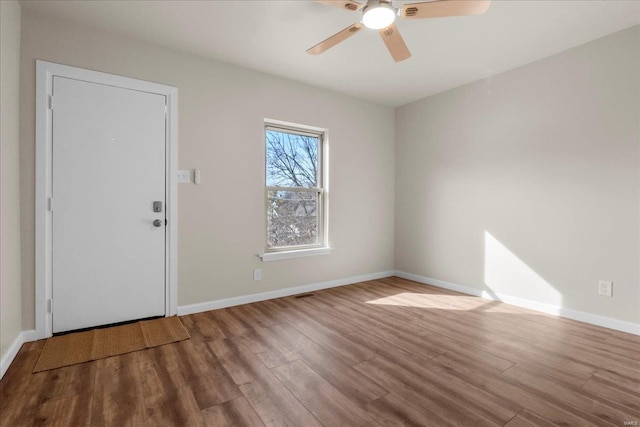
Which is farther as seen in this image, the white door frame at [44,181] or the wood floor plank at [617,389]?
the white door frame at [44,181]

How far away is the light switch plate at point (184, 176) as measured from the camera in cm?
303

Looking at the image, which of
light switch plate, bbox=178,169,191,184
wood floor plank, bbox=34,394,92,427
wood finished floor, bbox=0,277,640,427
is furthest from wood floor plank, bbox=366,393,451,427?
light switch plate, bbox=178,169,191,184

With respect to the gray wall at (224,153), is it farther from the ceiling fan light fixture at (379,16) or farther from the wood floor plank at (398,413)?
the wood floor plank at (398,413)

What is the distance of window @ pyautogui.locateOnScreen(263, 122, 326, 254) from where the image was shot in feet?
12.3

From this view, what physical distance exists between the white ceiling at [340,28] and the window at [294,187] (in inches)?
30.2

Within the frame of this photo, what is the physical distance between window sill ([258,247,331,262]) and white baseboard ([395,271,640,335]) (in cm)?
153

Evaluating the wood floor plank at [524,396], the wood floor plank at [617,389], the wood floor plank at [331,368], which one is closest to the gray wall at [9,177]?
the wood floor plank at [331,368]

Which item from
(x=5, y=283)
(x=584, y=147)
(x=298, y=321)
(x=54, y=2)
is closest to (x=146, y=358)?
(x=5, y=283)

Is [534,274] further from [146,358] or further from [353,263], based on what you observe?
[146,358]

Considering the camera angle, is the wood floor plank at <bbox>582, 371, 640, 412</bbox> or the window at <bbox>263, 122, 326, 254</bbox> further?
the window at <bbox>263, 122, 326, 254</bbox>

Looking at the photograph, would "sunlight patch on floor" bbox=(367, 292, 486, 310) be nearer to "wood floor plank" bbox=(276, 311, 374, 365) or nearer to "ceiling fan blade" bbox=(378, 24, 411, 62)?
"wood floor plank" bbox=(276, 311, 374, 365)

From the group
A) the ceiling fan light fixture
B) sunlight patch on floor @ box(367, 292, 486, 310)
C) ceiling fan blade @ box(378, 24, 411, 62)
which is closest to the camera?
the ceiling fan light fixture

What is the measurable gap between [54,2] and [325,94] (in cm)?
269

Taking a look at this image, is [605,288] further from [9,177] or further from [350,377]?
[9,177]
